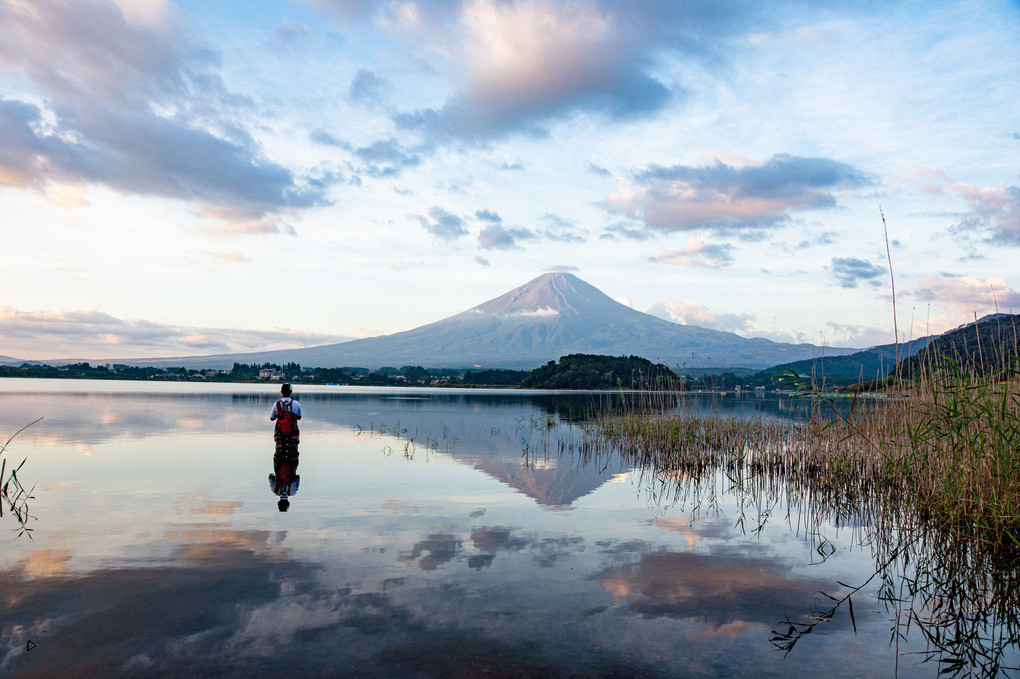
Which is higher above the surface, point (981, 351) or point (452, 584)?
point (981, 351)

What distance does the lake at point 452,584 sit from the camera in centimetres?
423

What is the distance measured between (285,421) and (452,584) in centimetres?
970

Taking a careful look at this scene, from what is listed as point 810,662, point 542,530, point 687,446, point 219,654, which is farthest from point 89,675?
point 687,446

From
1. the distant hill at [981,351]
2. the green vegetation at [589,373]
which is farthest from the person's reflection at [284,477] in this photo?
the green vegetation at [589,373]

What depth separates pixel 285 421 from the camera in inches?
563

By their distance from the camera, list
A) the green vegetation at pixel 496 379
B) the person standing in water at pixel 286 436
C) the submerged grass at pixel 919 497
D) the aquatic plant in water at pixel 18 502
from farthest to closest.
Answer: the green vegetation at pixel 496 379 < the person standing in water at pixel 286 436 < the aquatic plant in water at pixel 18 502 < the submerged grass at pixel 919 497

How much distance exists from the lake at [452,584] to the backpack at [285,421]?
235 centimetres

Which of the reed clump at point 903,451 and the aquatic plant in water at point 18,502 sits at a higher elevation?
the reed clump at point 903,451

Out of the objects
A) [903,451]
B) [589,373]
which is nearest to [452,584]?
[903,451]

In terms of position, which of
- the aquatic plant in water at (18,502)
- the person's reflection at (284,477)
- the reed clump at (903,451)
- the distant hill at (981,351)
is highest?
the distant hill at (981,351)

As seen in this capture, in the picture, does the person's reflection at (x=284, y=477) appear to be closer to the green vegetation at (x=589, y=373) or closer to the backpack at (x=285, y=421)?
the backpack at (x=285, y=421)

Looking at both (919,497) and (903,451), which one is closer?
(919,497)

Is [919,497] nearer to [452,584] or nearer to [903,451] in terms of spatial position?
[903,451]

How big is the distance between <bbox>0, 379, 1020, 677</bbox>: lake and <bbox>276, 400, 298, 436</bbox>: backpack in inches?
92.5
